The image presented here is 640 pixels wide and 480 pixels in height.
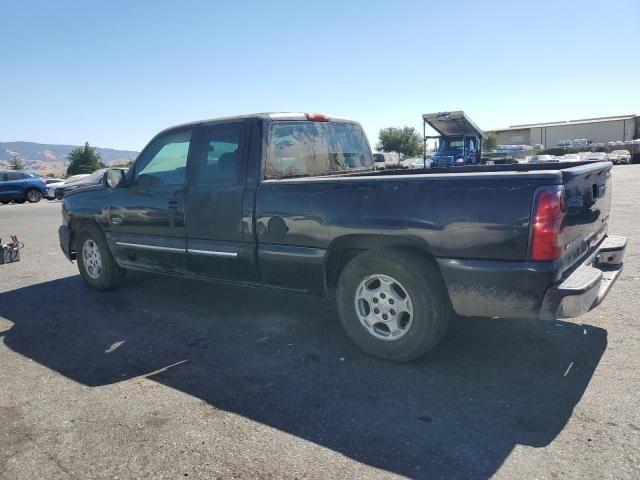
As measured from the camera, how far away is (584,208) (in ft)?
11.9

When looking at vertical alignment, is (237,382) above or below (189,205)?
below

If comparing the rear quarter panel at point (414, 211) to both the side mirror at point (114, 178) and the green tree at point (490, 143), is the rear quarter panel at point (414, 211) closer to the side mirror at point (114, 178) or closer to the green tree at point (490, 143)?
the side mirror at point (114, 178)

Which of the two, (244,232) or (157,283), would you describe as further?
(157,283)

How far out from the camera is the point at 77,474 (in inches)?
104

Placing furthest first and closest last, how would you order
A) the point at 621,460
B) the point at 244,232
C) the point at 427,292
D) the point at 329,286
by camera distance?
the point at 244,232 → the point at 329,286 → the point at 427,292 → the point at 621,460

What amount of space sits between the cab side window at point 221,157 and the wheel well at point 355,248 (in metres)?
1.21

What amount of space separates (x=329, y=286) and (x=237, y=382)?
3.48 feet

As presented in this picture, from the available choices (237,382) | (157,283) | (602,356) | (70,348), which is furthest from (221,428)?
(157,283)

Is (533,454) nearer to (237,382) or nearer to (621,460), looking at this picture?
(621,460)

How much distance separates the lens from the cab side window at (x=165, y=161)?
203 inches

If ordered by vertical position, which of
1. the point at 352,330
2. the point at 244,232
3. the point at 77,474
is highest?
the point at 244,232

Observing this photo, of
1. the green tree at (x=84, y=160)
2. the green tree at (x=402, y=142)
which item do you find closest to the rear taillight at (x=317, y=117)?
the green tree at (x=84, y=160)

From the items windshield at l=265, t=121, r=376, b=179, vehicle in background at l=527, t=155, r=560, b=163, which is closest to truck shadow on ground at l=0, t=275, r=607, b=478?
windshield at l=265, t=121, r=376, b=179

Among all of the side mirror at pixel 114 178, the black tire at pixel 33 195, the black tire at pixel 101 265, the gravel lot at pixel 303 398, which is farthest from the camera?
the black tire at pixel 33 195
